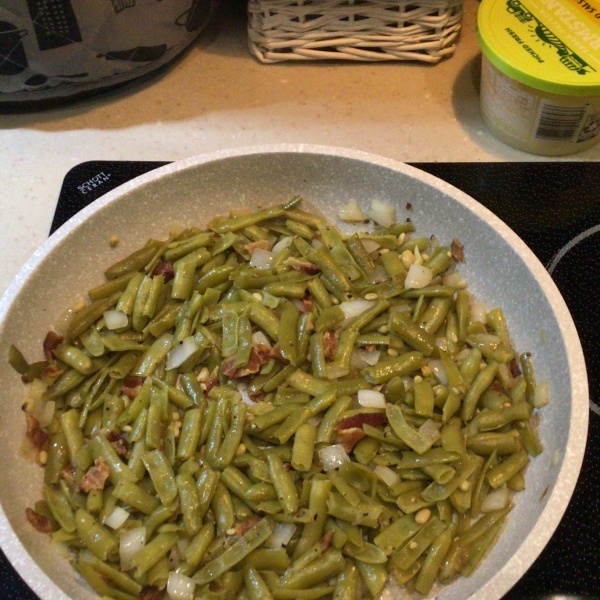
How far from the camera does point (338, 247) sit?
4.47 ft

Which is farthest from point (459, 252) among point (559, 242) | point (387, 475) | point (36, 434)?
point (36, 434)

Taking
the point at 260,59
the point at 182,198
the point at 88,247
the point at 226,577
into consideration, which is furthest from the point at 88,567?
the point at 260,59

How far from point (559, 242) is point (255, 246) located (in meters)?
0.72

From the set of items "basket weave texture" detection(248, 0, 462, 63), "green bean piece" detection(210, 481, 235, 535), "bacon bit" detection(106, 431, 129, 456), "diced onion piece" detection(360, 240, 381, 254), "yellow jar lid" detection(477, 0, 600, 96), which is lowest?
"green bean piece" detection(210, 481, 235, 535)

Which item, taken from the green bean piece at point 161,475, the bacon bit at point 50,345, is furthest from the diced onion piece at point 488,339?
the bacon bit at point 50,345

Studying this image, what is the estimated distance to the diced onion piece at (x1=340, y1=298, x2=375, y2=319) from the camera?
1.30 meters

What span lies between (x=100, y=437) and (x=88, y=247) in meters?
0.42

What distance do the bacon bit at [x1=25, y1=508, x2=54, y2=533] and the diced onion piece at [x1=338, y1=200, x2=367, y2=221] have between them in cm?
89

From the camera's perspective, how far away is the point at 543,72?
4.64 ft

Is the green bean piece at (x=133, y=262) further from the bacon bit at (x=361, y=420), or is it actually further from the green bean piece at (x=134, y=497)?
the bacon bit at (x=361, y=420)

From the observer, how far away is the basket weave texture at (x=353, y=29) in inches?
66.2

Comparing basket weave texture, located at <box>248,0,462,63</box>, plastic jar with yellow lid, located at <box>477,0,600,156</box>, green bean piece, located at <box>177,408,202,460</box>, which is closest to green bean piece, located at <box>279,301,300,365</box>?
green bean piece, located at <box>177,408,202,460</box>

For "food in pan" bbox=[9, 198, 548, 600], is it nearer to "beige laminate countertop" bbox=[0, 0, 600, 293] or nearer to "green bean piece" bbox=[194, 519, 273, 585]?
"green bean piece" bbox=[194, 519, 273, 585]

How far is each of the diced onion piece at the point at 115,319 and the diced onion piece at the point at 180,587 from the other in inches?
20.1
